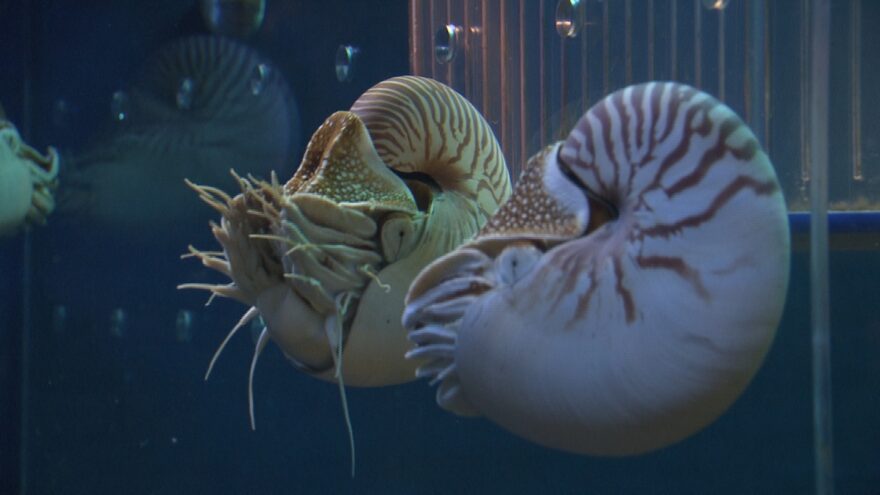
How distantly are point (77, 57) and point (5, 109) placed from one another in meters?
0.40

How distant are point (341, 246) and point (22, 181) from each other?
7.01 feet

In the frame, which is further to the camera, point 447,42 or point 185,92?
point 185,92

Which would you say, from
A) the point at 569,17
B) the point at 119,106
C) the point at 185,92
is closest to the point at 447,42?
the point at 569,17

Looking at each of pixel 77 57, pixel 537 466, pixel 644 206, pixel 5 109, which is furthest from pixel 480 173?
pixel 5 109

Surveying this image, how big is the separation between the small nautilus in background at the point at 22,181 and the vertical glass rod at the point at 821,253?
2785mm

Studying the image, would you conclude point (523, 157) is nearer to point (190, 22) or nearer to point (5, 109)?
point (190, 22)

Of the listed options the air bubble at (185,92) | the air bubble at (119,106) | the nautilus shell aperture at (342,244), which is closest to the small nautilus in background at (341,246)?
the nautilus shell aperture at (342,244)

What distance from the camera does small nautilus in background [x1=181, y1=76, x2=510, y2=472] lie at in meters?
1.43

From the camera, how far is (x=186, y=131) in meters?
2.98

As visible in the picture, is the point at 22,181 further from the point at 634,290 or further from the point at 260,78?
the point at 634,290

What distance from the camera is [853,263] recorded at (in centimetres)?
174

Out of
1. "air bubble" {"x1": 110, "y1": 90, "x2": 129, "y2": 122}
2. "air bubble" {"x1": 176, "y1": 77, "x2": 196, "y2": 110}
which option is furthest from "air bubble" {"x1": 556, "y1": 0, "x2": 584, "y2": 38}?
"air bubble" {"x1": 110, "y1": 90, "x2": 129, "y2": 122}

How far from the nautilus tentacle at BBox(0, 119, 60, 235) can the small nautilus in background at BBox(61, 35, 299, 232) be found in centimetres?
17

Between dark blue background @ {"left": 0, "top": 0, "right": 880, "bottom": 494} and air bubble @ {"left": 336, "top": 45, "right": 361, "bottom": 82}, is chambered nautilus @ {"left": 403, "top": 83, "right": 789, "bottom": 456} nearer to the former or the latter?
dark blue background @ {"left": 0, "top": 0, "right": 880, "bottom": 494}
